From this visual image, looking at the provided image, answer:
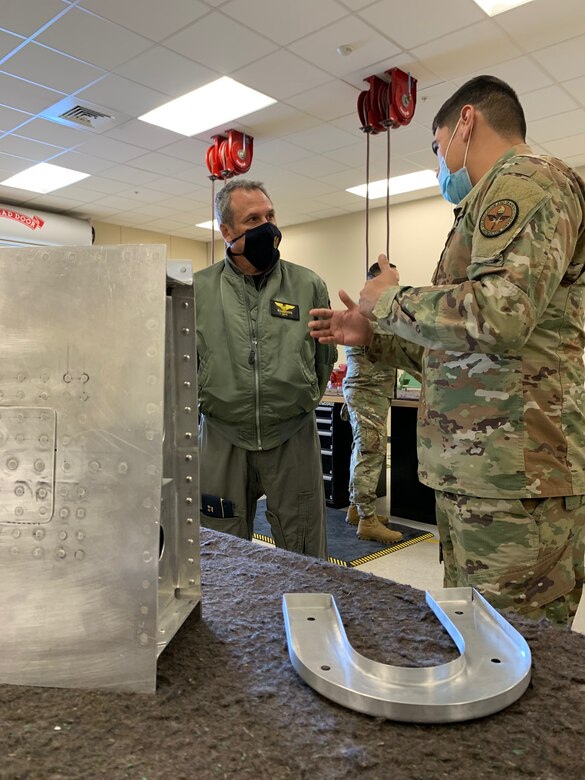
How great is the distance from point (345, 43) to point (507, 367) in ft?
10.0

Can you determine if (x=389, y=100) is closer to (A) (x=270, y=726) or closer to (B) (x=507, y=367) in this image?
(B) (x=507, y=367)

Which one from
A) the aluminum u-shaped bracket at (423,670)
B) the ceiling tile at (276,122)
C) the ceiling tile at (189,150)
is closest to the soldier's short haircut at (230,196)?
the aluminum u-shaped bracket at (423,670)

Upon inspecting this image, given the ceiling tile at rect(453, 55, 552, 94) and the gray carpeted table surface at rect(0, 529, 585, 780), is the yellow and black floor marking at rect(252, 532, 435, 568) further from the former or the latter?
the ceiling tile at rect(453, 55, 552, 94)

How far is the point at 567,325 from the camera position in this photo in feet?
3.62

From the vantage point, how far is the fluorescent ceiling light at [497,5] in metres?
3.05

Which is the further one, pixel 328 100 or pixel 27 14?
pixel 328 100

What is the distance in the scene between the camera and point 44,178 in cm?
627

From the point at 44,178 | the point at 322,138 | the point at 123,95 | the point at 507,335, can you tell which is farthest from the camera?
the point at 44,178

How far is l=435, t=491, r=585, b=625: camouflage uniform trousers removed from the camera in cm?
107

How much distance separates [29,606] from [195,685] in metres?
0.20

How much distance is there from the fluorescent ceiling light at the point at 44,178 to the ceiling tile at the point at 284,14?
3.31 m

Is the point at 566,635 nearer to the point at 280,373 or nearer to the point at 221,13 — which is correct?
the point at 280,373

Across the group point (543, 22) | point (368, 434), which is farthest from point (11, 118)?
point (543, 22)

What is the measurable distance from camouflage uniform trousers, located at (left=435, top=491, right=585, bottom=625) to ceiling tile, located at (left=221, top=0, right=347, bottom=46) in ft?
9.48
